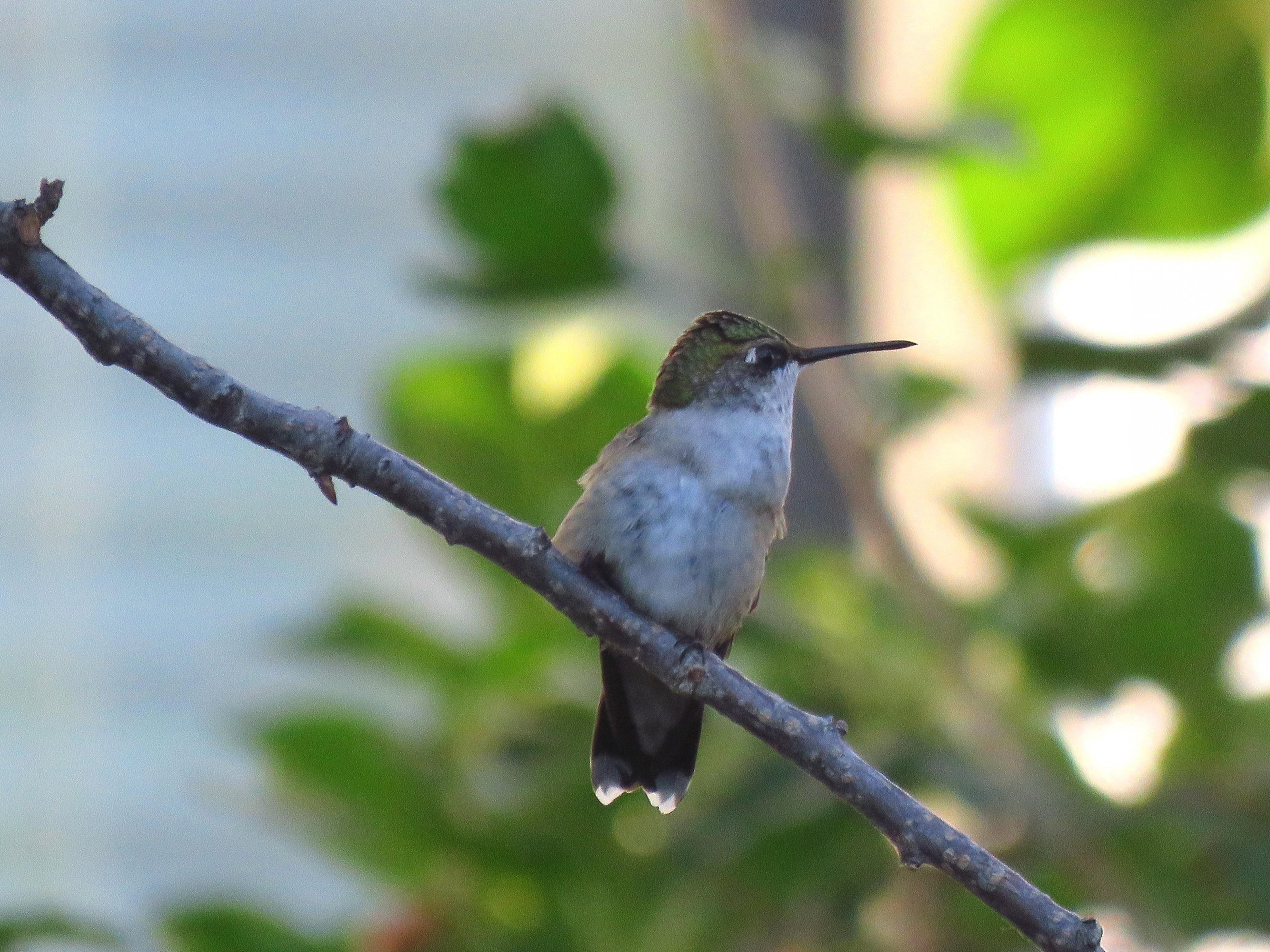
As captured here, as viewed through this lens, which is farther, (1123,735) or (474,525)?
(1123,735)

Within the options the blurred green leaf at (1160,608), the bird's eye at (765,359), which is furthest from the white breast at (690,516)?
the blurred green leaf at (1160,608)

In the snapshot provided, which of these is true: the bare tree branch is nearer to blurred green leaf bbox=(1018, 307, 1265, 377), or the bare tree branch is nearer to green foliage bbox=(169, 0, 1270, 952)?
green foliage bbox=(169, 0, 1270, 952)

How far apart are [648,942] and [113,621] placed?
12.2 ft

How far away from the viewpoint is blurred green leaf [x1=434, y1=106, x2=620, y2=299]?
2518 millimetres

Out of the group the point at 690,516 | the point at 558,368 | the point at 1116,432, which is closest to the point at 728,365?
the point at 690,516

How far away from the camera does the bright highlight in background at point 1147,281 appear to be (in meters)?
2.92

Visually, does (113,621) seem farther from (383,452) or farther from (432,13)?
(383,452)

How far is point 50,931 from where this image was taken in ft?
6.69

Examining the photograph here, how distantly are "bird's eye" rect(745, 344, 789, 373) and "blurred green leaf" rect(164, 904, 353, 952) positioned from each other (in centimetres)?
122

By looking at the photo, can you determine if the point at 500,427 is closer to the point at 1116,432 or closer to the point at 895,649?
the point at 895,649

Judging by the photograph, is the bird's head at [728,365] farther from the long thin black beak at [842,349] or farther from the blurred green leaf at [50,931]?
the blurred green leaf at [50,931]

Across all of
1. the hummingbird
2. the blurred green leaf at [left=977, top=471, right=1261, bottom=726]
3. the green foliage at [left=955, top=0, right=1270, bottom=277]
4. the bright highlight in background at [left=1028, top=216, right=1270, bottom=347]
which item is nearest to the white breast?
the hummingbird

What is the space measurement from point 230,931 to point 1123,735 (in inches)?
67.9

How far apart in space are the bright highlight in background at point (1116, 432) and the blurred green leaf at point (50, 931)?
5.48ft
